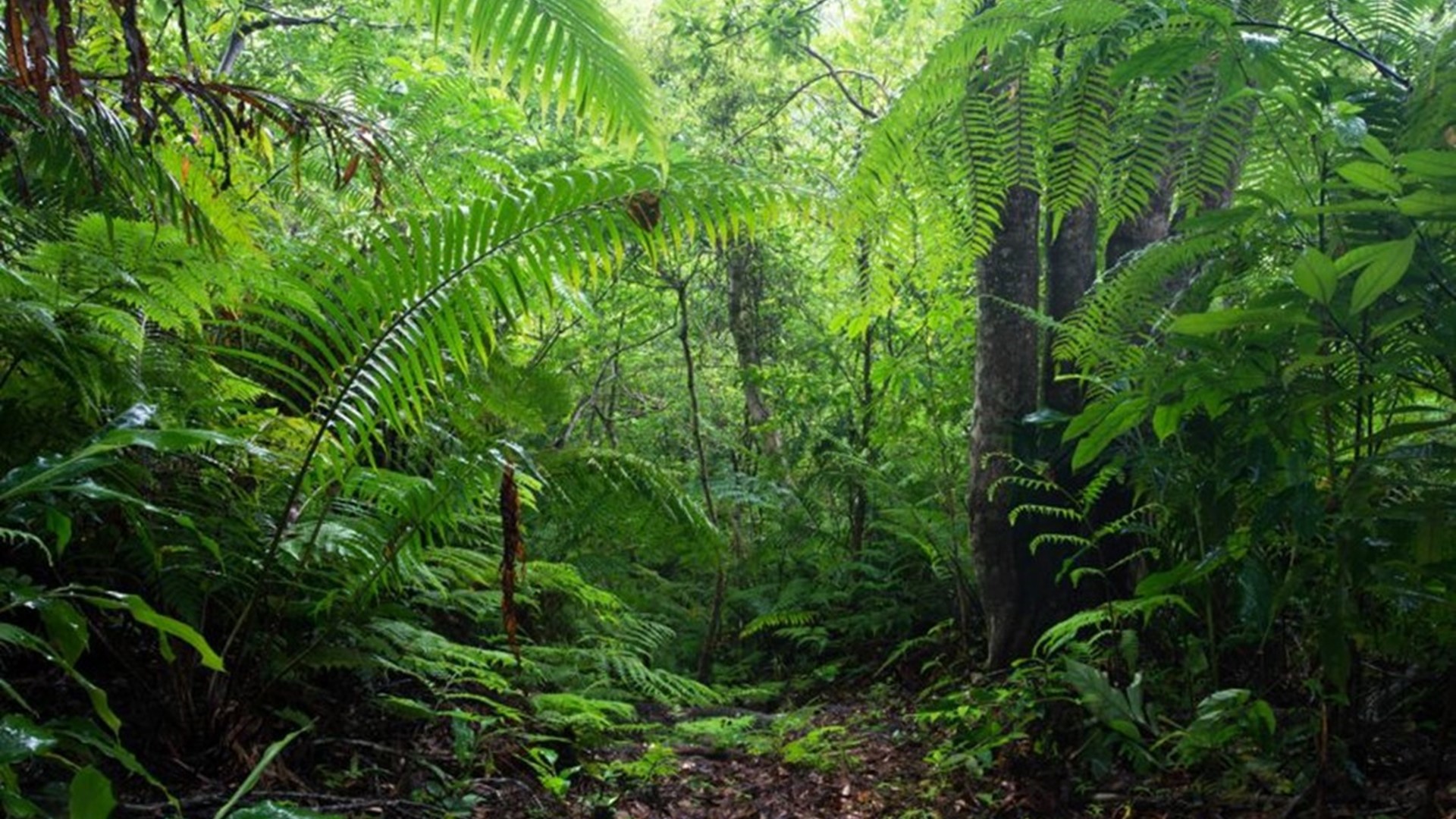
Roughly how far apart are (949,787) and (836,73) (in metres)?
5.33

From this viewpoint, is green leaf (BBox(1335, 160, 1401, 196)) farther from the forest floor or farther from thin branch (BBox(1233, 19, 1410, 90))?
the forest floor

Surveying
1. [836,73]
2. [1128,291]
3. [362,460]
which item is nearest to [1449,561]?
[1128,291]

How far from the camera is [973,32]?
1708 mm

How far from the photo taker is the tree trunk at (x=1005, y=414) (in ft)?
13.6

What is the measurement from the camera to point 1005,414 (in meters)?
4.31

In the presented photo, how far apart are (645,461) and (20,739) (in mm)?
2140

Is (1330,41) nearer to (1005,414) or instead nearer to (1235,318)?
(1235,318)

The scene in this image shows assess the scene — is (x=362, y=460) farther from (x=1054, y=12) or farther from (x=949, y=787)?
(x=1054, y=12)

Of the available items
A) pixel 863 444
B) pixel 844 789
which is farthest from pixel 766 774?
pixel 863 444

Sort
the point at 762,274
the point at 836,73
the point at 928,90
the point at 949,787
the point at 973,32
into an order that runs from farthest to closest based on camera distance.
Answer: the point at 762,274, the point at 836,73, the point at 949,787, the point at 928,90, the point at 973,32

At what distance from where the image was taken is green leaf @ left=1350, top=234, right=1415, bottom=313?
1.38 m

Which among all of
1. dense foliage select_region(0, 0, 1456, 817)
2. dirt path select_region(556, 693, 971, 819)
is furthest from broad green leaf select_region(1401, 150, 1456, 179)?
dirt path select_region(556, 693, 971, 819)

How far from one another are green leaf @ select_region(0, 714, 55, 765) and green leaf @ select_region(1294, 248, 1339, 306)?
1868 millimetres

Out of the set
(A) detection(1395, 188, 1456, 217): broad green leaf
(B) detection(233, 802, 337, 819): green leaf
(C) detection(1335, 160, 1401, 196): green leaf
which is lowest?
(B) detection(233, 802, 337, 819): green leaf
